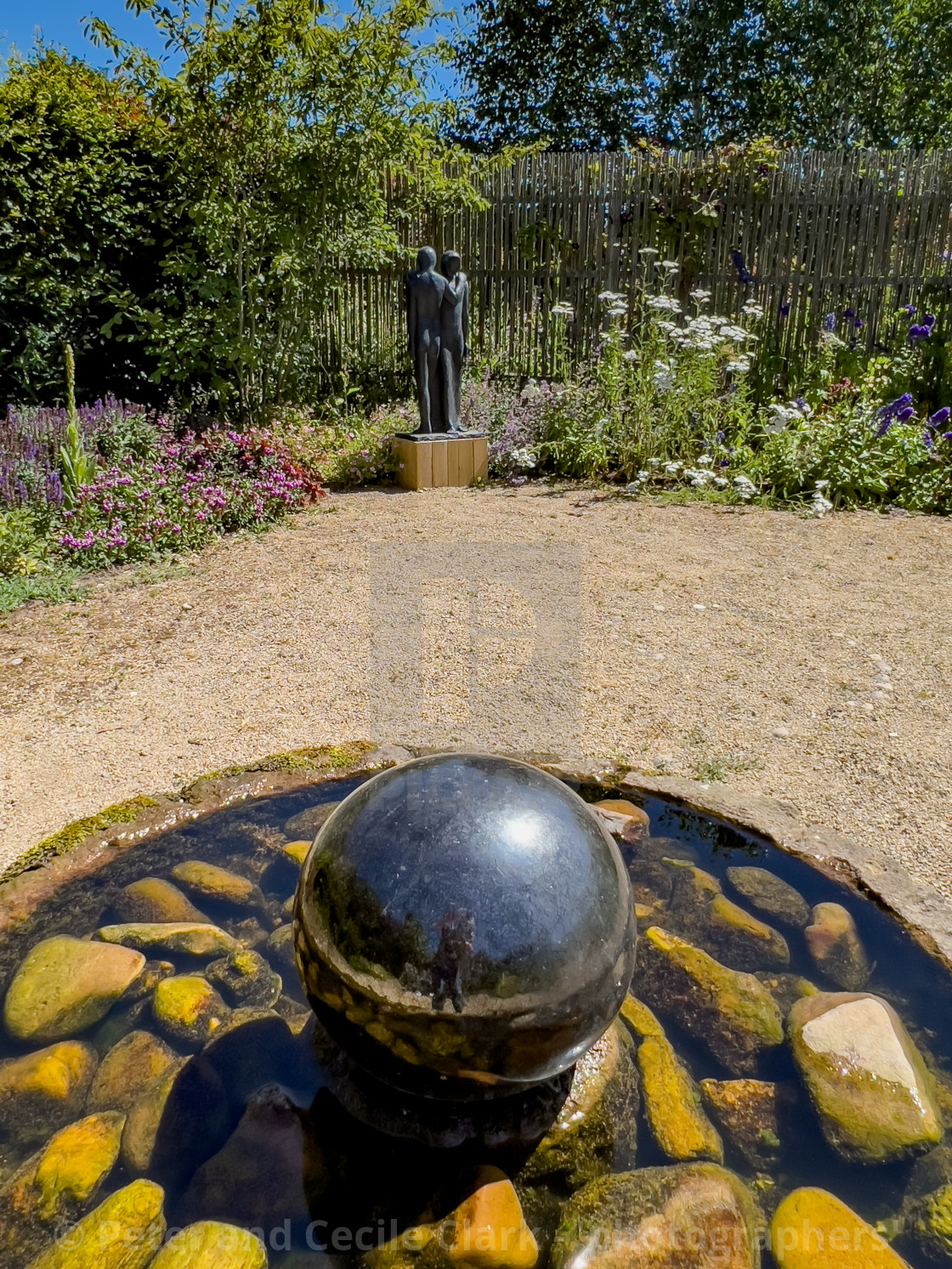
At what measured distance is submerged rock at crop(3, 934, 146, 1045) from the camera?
6.98 feet

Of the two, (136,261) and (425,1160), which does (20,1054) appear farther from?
(136,261)

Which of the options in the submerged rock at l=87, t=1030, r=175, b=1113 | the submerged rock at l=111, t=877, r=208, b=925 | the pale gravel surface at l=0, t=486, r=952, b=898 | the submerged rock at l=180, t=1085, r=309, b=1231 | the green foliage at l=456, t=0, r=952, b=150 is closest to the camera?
the submerged rock at l=180, t=1085, r=309, b=1231

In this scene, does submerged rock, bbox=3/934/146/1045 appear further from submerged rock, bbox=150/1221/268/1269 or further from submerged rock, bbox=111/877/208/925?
submerged rock, bbox=150/1221/268/1269

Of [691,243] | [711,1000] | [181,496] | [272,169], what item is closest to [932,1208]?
[711,1000]

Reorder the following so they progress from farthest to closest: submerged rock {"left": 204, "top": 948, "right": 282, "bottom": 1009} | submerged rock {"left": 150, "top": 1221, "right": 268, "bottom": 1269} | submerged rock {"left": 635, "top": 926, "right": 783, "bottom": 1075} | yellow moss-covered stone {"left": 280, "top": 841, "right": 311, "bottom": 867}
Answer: yellow moss-covered stone {"left": 280, "top": 841, "right": 311, "bottom": 867} → submerged rock {"left": 204, "top": 948, "right": 282, "bottom": 1009} → submerged rock {"left": 635, "top": 926, "right": 783, "bottom": 1075} → submerged rock {"left": 150, "top": 1221, "right": 268, "bottom": 1269}

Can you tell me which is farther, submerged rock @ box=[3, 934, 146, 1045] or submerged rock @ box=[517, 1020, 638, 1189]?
submerged rock @ box=[3, 934, 146, 1045]

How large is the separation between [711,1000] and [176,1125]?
1317mm

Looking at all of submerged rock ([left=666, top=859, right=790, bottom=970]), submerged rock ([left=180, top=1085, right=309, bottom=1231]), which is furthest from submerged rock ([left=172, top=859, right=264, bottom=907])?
submerged rock ([left=666, top=859, right=790, bottom=970])

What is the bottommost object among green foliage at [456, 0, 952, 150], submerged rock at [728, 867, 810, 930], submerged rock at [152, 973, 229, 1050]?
submerged rock at [152, 973, 229, 1050]

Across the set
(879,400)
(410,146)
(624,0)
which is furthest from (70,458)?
(624,0)

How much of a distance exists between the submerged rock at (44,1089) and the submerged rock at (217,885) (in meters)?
0.56

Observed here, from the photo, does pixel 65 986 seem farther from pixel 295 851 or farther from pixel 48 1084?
pixel 295 851

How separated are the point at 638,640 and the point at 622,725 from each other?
947 mm

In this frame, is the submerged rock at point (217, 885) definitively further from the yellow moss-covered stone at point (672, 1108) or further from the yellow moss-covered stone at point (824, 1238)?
the yellow moss-covered stone at point (824, 1238)
